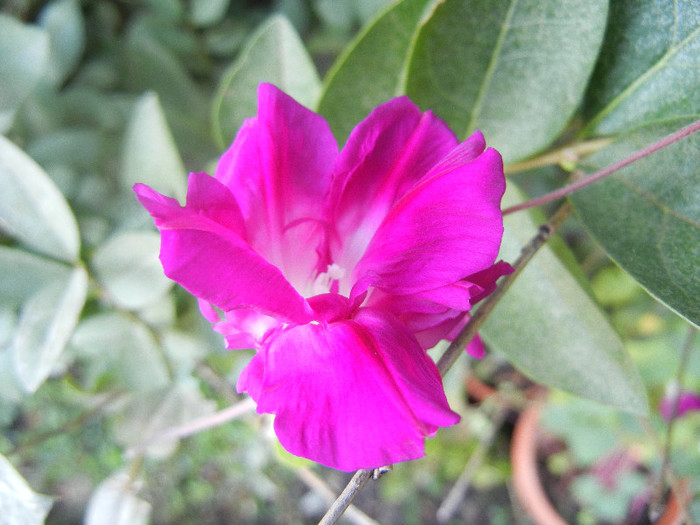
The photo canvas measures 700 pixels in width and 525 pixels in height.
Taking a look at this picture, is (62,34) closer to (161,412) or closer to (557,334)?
(161,412)

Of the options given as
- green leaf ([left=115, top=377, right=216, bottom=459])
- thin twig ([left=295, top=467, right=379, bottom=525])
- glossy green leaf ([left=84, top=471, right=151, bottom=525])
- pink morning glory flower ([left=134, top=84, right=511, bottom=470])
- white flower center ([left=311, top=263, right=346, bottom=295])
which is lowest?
green leaf ([left=115, top=377, right=216, bottom=459])

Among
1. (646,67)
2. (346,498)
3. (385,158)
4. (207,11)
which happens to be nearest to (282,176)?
(385,158)

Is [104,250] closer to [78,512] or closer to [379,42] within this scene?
[379,42]

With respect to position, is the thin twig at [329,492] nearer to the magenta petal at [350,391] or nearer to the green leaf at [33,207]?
the magenta petal at [350,391]

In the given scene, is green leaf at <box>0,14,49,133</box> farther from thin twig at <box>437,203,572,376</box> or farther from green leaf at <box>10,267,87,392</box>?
thin twig at <box>437,203,572,376</box>

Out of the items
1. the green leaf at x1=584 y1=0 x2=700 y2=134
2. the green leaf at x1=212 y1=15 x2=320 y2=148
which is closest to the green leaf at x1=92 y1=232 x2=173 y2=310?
the green leaf at x1=212 y1=15 x2=320 y2=148

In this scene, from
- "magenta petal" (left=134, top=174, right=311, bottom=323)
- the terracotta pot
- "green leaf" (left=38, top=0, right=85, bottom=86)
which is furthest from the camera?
the terracotta pot

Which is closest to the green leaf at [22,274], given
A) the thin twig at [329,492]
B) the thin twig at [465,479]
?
the thin twig at [329,492]
